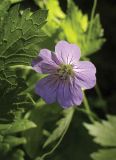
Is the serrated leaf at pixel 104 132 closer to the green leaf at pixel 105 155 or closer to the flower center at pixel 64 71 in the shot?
the green leaf at pixel 105 155

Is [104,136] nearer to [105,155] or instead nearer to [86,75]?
[105,155]

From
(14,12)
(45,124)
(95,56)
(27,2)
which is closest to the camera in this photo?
(14,12)

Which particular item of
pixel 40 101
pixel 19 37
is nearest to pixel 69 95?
pixel 19 37

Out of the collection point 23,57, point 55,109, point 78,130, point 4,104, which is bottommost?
point 78,130

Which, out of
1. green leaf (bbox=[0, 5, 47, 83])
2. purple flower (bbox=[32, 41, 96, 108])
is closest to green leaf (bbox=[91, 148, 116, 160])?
purple flower (bbox=[32, 41, 96, 108])

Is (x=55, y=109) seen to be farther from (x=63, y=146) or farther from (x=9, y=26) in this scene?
(x=9, y=26)

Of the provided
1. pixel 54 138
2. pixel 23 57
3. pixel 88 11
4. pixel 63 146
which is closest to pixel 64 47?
pixel 23 57
